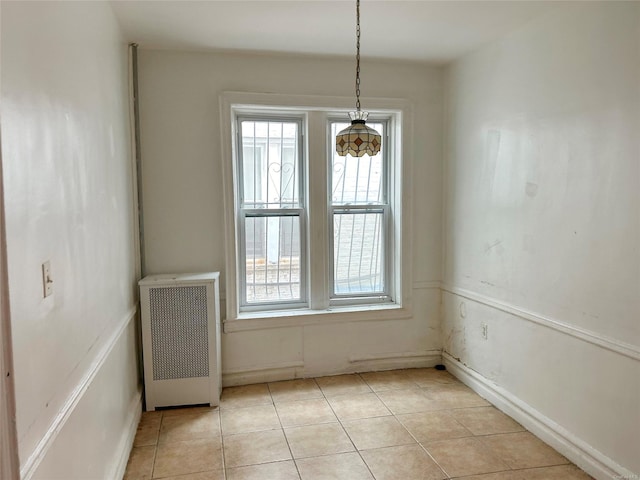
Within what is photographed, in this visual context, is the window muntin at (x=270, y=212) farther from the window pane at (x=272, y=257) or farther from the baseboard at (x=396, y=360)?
the baseboard at (x=396, y=360)

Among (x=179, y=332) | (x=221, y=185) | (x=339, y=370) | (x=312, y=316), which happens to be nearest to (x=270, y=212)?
(x=221, y=185)

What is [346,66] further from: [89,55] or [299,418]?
[299,418]

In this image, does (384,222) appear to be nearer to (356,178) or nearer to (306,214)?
(356,178)

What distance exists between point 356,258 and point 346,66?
156cm

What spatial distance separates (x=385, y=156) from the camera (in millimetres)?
3885

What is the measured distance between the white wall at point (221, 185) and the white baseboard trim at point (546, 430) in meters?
0.60

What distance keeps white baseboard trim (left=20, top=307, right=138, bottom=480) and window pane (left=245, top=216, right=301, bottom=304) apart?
4.40ft

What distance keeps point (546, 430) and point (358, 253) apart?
1.87 meters

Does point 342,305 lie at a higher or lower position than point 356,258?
lower

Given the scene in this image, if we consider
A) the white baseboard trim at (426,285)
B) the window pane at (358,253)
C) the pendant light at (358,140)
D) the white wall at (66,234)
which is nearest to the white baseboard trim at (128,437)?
the white wall at (66,234)

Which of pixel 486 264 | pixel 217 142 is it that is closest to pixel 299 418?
pixel 486 264

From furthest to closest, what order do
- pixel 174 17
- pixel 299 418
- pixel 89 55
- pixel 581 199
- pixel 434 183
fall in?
1. pixel 434 183
2. pixel 299 418
3. pixel 174 17
4. pixel 581 199
5. pixel 89 55

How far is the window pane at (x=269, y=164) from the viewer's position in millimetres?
3621

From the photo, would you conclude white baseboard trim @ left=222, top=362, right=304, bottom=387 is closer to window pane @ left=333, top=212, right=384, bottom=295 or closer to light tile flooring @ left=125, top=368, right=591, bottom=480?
light tile flooring @ left=125, top=368, right=591, bottom=480
